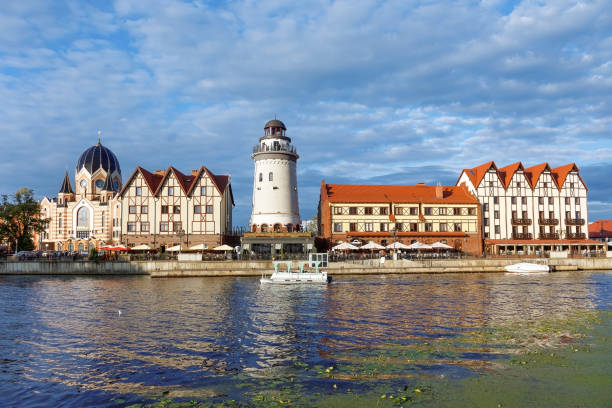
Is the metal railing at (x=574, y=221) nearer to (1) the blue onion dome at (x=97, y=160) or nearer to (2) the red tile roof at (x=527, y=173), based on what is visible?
(2) the red tile roof at (x=527, y=173)

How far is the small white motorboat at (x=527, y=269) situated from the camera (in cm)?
5969

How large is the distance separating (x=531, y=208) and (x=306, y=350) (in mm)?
68916

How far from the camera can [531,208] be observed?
78000 mm

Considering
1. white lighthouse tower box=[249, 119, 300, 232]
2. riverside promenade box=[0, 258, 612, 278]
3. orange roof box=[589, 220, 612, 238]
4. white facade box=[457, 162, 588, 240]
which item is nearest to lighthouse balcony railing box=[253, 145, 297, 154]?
white lighthouse tower box=[249, 119, 300, 232]

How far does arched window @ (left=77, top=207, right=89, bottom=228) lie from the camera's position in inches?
3536

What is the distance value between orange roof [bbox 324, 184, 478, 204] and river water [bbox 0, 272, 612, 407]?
3731 centimetres

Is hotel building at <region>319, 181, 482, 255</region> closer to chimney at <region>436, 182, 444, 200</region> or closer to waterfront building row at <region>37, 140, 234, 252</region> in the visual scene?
chimney at <region>436, 182, 444, 200</region>

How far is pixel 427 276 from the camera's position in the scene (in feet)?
184

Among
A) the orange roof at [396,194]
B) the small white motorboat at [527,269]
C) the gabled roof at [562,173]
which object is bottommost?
the small white motorboat at [527,269]

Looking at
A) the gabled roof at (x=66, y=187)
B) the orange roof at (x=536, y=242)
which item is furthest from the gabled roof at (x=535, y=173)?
the gabled roof at (x=66, y=187)

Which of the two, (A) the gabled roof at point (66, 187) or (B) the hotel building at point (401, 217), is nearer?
(B) the hotel building at point (401, 217)

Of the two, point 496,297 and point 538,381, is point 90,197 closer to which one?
point 496,297

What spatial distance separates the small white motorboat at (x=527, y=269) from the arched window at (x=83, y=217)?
7234cm

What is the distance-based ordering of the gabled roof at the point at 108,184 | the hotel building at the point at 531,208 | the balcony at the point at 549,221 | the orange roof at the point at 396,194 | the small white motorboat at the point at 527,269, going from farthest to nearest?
the gabled roof at the point at 108,184 < the balcony at the point at 549,221 < the hotel building at the point at 531,208 < the orange roof at the point at 396,194 < the small white motorboat at the point at 527,269
